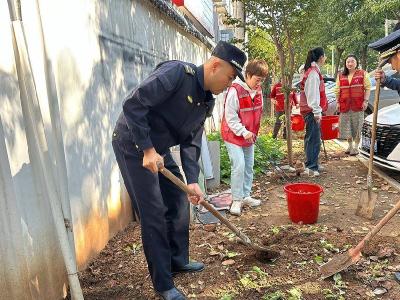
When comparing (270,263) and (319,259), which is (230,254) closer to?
(270,263)

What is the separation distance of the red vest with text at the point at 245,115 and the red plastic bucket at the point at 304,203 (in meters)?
0.90

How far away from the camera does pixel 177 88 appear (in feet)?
8.86

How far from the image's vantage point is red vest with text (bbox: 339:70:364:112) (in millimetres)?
7625

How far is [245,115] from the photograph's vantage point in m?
4.93

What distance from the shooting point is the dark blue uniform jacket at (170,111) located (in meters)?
2.54

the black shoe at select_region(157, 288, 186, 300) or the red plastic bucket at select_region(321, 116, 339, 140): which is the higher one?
the red plastic bucket at select_region(321, 116, 339, 140)

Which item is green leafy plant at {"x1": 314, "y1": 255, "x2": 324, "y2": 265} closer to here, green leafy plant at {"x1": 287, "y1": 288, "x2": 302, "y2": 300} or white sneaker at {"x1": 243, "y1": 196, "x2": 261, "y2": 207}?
green leafy plant at {"x1": 287, "y1": 288, "x2": 302, "y2": 300}

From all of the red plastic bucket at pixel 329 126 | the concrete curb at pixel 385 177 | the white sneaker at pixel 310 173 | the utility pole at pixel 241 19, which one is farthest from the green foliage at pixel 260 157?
the utility pole at pixel 241 19

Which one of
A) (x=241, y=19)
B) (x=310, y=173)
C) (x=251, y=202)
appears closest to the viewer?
(x=251, y=202)

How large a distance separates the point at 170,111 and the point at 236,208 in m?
2.53

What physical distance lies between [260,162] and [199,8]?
5.20m

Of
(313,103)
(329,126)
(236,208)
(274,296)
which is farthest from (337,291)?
(329,126)

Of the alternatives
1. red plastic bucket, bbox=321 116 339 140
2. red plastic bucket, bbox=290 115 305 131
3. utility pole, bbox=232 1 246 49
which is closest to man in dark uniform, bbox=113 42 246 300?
utility pole, bbox=232 1 246 49

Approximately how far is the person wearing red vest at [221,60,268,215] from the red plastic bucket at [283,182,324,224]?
72cm
